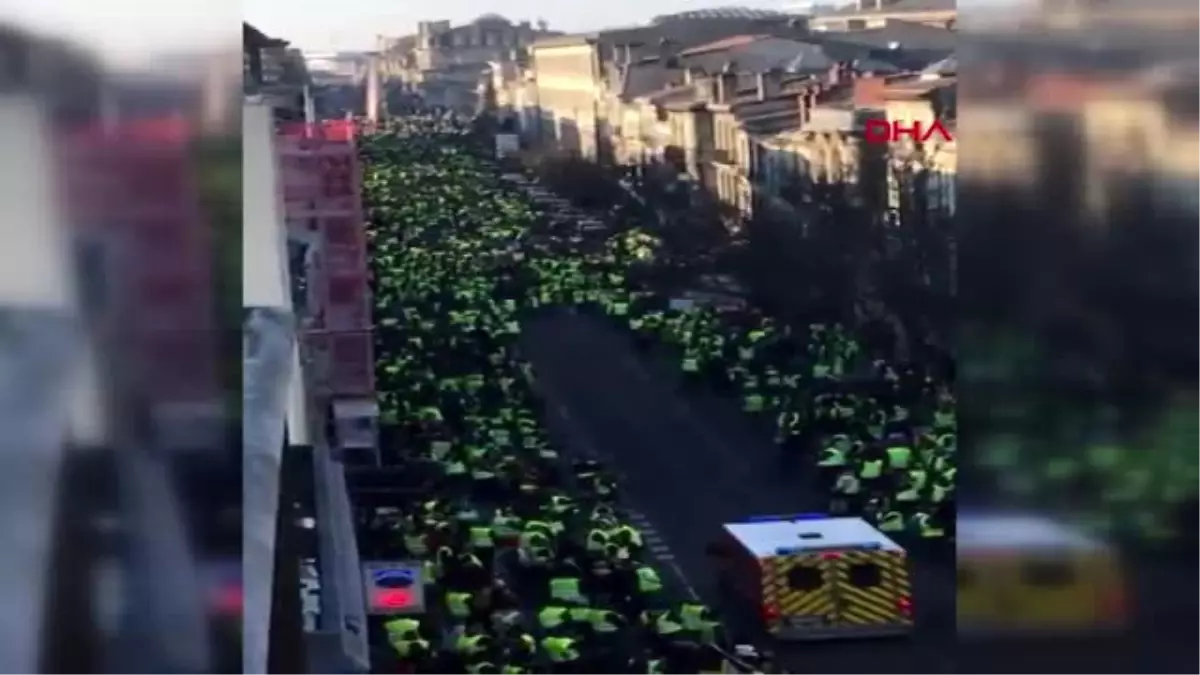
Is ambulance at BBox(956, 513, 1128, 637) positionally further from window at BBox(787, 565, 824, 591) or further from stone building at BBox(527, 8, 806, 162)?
stone building at BBox(527, 8, 806, 162)

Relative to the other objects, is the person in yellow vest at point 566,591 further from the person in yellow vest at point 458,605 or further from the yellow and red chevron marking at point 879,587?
the yellow and red chevron marking at point 879,587

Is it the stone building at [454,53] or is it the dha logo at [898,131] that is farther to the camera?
the stone building at [454,53]

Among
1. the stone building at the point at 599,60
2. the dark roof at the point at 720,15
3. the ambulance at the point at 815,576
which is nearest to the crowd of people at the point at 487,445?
the stone building at the point at 599,60

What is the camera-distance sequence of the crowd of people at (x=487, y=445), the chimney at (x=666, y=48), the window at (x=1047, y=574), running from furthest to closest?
1. the crowd of people at (x=487, y=445)
2. the chimney at (x=666, y=48)
3. the window at (x=1047, y=574)

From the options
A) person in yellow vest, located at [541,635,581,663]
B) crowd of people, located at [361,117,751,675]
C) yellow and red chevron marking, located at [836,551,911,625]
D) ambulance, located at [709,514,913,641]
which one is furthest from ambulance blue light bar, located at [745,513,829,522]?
person in yellow vest, located at [541,635,581,663]

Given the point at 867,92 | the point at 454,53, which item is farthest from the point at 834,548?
the point at 454,53

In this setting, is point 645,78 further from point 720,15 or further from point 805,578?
point 805,578
